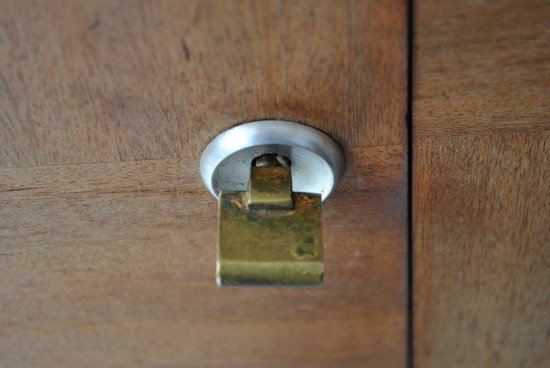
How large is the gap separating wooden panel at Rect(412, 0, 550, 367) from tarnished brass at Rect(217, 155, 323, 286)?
0.07m

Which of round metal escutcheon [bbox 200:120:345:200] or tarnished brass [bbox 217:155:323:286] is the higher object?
round metal escutcheon [bbox 200:120:345:200]

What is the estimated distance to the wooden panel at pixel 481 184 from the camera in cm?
27

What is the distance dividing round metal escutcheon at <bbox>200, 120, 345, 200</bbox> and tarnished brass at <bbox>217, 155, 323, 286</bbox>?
0.01m

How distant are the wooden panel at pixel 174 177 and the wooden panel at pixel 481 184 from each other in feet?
0.04

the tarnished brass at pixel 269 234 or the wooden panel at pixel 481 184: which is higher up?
the wooden panel at pixel 481 184

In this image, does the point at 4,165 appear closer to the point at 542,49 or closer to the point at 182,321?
the point at 182,321

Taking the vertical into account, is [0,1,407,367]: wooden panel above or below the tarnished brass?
above

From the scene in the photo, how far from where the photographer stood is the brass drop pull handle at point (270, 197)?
0.28m

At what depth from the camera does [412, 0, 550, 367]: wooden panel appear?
0.27 meters

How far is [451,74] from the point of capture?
29 cm

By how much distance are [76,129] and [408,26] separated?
0.16 meters

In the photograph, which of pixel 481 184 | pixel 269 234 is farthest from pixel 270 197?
pixel 481 184

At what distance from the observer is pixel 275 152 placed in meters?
0.31

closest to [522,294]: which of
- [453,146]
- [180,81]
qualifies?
[453,146]
